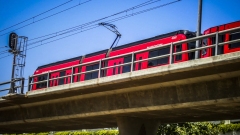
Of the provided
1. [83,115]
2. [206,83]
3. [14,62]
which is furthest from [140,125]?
[14,62]

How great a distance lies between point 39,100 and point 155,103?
10518mm

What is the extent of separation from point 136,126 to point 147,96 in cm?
568

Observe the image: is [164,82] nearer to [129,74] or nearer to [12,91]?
[129,74]

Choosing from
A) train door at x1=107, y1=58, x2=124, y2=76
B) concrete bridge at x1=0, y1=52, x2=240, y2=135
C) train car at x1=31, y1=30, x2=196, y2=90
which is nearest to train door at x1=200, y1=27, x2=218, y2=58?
train car at x1=31, y1=30, x2=196, y2=90

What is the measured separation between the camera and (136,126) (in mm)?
23219

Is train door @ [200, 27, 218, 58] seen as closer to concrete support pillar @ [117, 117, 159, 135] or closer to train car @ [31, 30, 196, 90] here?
train car @ [31, 30, 196, 90]

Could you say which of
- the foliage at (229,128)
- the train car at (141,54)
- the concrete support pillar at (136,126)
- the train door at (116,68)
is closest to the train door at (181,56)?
the train car at (141,54)

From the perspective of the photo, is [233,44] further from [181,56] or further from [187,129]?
[187,129]

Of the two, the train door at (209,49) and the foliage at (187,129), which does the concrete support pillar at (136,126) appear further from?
the foliage at (187,129)

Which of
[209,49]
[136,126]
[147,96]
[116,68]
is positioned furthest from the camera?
[116,68]

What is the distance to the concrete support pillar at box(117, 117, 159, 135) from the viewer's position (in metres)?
22.5

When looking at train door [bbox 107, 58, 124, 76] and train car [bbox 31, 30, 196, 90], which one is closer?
train car [bbox 31, 30, 196, 90]

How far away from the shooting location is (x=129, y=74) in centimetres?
1686

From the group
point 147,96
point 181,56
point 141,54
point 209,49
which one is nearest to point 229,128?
point 141,54
